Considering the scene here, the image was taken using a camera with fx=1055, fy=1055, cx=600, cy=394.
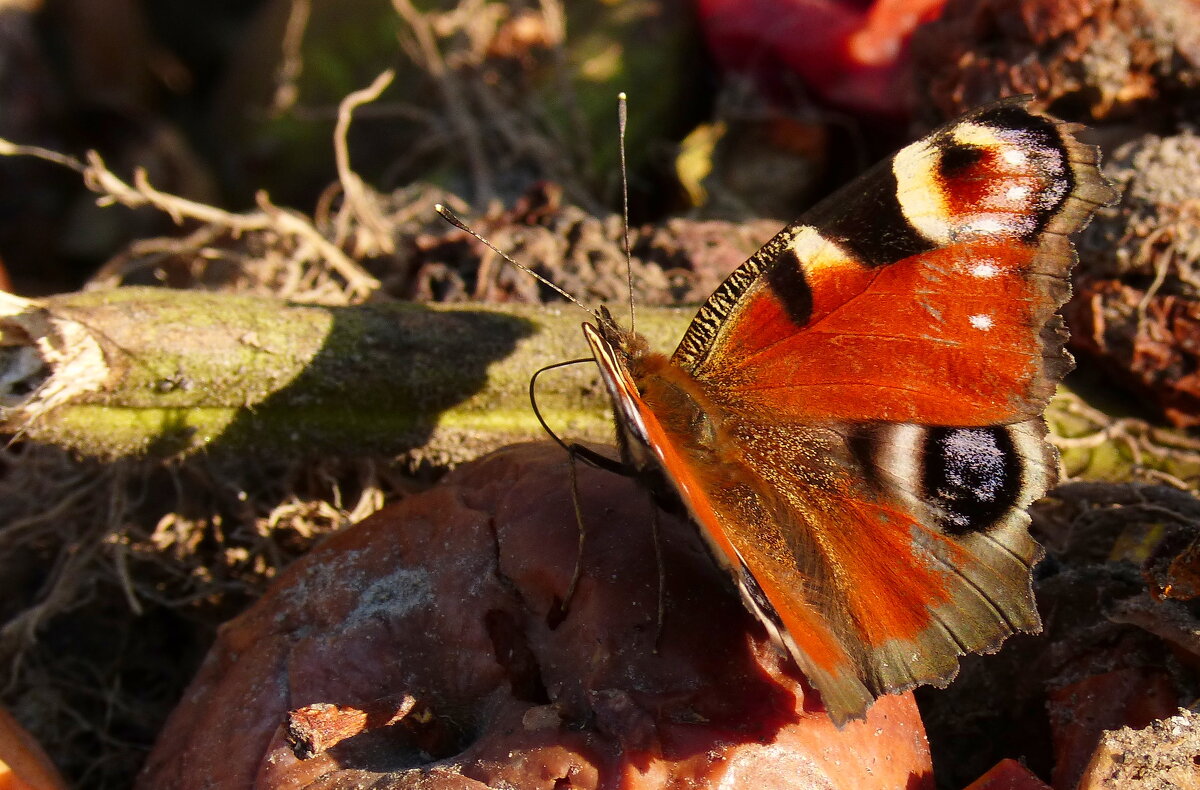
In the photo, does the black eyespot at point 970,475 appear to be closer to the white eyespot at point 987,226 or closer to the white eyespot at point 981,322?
the white eyespot at point 981,322

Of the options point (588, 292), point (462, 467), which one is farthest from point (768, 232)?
point (462, 467)

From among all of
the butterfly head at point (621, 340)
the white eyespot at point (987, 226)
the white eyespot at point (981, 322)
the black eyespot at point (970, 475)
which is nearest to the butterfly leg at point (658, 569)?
the butterfly head at point (621, 340)

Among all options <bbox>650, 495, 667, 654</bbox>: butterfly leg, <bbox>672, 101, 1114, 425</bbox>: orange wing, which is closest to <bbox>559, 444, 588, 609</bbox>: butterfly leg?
<bbox>650, 495, 667, 654</bbox>: butterfly leg

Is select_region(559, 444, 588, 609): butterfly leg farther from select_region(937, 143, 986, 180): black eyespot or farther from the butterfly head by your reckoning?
select_region(937, 143, 986, 180): black eyespot

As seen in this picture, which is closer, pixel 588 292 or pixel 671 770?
pixel 671 770

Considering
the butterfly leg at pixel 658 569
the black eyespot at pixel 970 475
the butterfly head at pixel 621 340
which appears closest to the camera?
the butterfly leg at pixel 658 569

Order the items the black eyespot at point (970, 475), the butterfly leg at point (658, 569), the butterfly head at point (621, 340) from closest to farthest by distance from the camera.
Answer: the butterfly leg at point (658, 569)
the black eyespot at point (970, 475)
the butterfly head at point (621, 340)

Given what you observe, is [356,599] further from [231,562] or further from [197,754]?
[231,562]
